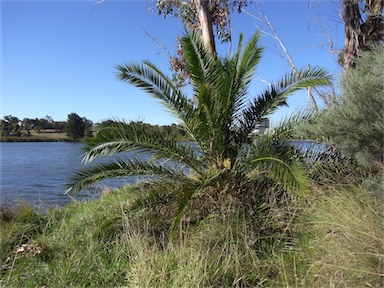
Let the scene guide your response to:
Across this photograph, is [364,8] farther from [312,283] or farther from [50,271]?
[50,271]

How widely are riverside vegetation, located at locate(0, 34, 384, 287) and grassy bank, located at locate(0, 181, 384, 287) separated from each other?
0.7 inches

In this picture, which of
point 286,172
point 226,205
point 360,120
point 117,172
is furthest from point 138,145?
point 360,120

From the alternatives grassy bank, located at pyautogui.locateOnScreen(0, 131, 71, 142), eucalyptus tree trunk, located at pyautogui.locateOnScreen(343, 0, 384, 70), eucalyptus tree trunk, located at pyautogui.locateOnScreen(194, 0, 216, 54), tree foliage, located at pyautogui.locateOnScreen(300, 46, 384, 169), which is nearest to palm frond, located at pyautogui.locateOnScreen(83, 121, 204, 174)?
tree foliage, located at pyautogui.locateOnScreen(300, 46, 384, 169)

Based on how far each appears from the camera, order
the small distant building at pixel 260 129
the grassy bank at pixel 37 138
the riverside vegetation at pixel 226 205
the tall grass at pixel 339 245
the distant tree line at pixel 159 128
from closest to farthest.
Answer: the tall grass at pixel 339 245 → the riverside vegetation at pixel 226 205 → the distant tree line at pixel 159 128 → the small distant building at pixel 260 129 → the grassy bank at pixel 37 138

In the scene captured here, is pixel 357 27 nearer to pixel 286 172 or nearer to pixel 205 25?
pixel 205 25

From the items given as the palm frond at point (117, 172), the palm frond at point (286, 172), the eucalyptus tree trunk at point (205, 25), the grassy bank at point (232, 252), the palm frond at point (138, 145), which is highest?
the eucalyptus tree trunk at point (205, 25)

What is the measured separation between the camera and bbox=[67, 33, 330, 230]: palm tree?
5590mm

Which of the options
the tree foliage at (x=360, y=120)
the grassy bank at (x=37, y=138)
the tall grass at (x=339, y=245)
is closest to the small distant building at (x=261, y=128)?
the tree foliage at (x=360, y=120)

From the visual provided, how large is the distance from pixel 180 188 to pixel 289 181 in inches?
73.5

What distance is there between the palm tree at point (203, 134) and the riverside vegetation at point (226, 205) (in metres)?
0.02

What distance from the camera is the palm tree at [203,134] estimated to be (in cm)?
559

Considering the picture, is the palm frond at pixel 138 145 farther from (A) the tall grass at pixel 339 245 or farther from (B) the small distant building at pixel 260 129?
(A) the tall grass at pixel 339 245

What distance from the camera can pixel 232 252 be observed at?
4.13 meters

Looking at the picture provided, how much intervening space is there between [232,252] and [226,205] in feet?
4.50
